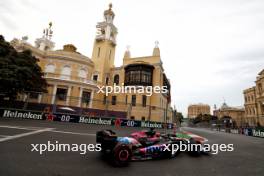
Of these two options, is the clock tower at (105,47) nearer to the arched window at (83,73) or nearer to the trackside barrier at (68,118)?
the arched window at (83,73)

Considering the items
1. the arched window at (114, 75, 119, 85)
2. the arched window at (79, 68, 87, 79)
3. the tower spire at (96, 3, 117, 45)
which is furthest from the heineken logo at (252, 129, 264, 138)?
the tower spire at (96, 3, 117, 45)

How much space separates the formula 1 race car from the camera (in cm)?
502

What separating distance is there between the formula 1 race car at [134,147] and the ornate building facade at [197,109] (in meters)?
172

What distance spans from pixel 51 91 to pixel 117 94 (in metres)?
13.3

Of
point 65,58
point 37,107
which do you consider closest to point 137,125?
point 37,107

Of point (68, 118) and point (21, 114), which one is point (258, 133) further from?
point (21, 114)

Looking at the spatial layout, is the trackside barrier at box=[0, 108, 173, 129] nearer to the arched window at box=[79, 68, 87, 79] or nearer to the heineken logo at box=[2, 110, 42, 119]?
the heineken logo at box=[2, 110, 42, 119]

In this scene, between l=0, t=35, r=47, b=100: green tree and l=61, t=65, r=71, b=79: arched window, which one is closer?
l=0, t=35, r=47, b=100: green tree

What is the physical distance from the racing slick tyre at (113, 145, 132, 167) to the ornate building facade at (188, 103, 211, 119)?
573 ft

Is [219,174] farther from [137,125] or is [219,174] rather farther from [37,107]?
[37,107]

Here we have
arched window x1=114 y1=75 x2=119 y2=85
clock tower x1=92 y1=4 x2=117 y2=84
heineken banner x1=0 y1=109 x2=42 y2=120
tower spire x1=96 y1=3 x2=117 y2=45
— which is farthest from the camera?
tower spire x1=96 y1=3 x2=117 y2=45

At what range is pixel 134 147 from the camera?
6.00 meters

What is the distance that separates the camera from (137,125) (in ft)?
52.7

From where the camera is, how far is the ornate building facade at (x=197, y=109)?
168 metres
